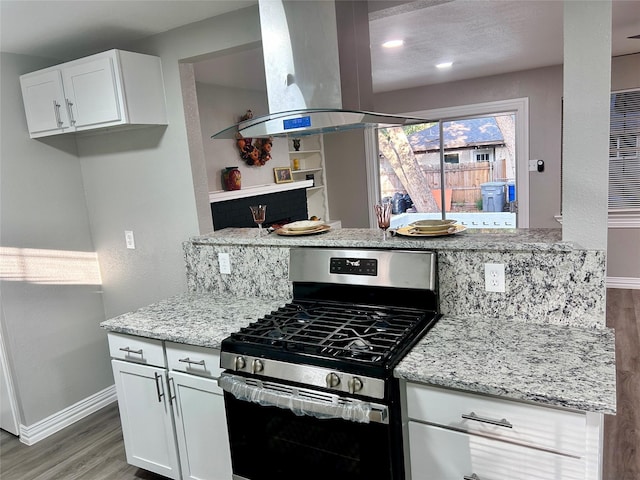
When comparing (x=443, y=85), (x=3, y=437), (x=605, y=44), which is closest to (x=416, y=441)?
(x=605, y=44)

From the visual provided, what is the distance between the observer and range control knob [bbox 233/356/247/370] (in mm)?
1744

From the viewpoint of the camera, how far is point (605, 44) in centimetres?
156

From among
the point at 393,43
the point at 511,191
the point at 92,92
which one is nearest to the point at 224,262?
the point at 92,92

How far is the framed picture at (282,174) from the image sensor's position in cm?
541

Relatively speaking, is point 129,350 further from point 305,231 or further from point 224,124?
point 224,124

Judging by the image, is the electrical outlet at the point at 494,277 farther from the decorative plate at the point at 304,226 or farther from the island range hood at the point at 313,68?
the decorative plate at the point at 304,226

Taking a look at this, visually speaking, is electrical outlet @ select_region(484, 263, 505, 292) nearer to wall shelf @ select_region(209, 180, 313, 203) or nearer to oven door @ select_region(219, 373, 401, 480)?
oven door @ select_region(219, 373, 401, 480)

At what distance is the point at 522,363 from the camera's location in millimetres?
1482

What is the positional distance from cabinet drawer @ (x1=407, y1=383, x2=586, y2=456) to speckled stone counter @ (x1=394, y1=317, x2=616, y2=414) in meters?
0.05

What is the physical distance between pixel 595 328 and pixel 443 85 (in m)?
4.57

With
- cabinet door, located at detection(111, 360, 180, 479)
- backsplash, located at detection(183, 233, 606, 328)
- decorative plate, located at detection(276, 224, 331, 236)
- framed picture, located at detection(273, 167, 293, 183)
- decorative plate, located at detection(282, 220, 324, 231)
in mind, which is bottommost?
cabinet door, located at detection(111, 360, 180, 479)

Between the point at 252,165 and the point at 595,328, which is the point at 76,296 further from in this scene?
the point at 595,328

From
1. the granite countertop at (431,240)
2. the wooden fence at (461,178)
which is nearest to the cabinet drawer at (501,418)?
the granite countertop at (431,240)

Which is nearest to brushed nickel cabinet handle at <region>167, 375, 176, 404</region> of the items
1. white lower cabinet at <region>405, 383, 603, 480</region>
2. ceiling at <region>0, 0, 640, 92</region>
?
white lower cabinet at <region>405, 383, 603, 480</region>
